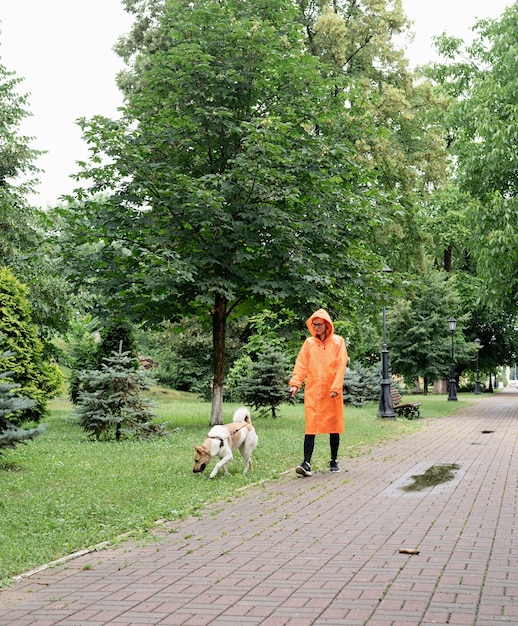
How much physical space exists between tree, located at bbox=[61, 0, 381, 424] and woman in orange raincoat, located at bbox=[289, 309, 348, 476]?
5.02m

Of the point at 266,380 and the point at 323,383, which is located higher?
the point at 266,380

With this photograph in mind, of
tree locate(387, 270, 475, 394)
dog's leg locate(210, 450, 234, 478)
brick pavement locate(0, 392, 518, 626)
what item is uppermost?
tree locate(387, 270, 475, 394)

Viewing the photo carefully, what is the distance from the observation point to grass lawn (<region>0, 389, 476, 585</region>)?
7.05 metres

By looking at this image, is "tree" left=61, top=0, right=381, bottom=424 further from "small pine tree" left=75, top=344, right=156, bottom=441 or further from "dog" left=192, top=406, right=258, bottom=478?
"dog" left=192, top=406, right=258, bottom=478

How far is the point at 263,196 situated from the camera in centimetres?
1655

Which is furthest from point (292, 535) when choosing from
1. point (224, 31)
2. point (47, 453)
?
point (224, 31)

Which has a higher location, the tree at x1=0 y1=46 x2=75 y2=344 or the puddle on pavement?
the tree at x1=0 y1=46 x2=75 y2=344

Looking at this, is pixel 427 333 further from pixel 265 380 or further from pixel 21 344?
pixel 21 344

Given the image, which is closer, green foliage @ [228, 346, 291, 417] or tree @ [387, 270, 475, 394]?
green foliage @ [228, 346, 291, 417]

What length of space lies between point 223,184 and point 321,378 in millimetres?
6236

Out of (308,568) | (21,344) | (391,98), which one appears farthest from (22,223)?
(308,568)

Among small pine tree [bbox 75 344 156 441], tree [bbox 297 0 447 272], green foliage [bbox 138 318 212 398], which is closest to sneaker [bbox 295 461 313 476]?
small pine tree [bbox 75 344 156 441]

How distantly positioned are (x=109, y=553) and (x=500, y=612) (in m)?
3.24

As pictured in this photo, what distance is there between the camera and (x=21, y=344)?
55.6 ft
